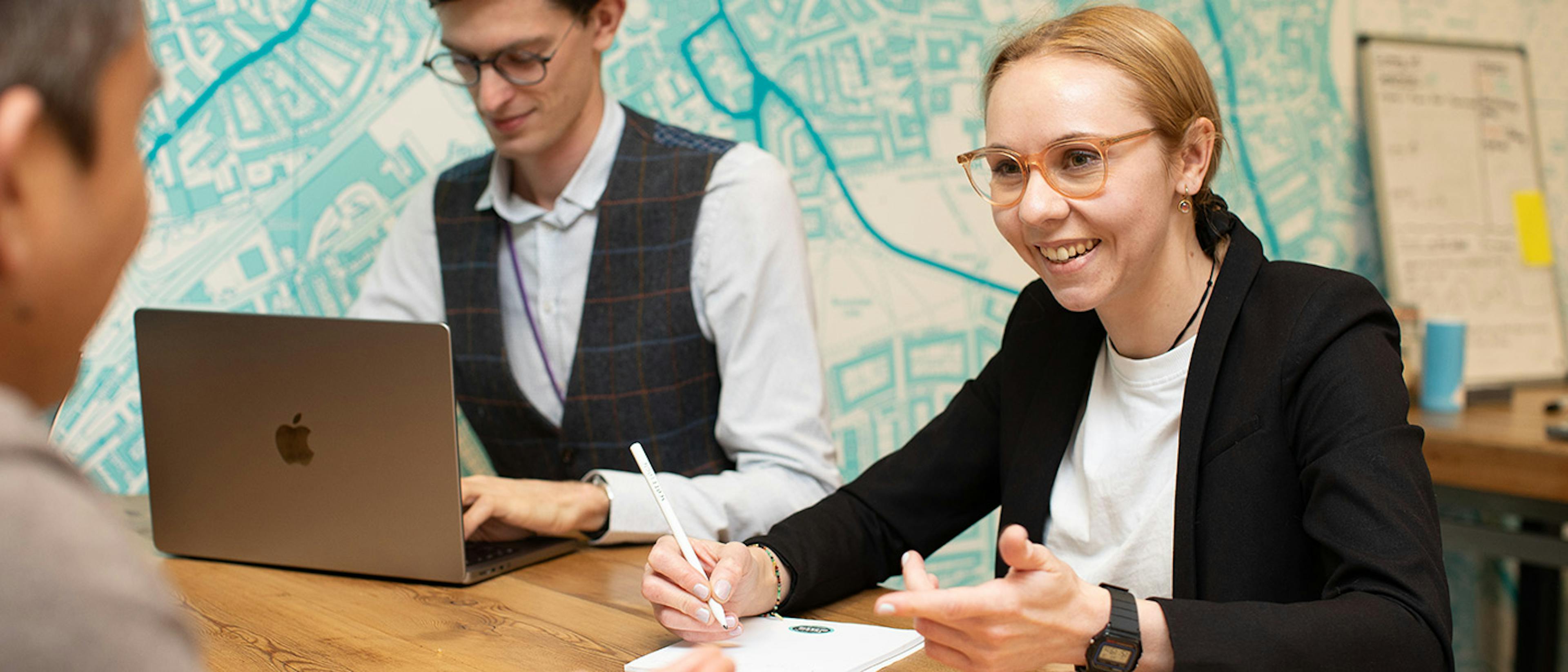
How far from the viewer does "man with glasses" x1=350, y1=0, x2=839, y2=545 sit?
1569 mm

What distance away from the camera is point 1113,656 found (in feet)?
2.92

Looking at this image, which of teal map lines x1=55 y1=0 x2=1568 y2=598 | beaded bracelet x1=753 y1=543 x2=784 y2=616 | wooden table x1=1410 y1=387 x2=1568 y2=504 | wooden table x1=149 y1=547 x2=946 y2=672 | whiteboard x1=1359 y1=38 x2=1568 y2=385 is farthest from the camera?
whiteboard x1=1359 y1=38 x2=1568 y2=385

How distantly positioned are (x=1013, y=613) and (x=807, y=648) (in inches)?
8.0

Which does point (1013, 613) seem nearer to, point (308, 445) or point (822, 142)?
point (308, 445)

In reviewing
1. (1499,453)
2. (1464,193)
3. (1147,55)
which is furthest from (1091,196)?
(1464,193)

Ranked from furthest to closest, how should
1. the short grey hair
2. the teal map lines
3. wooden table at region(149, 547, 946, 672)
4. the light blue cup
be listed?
1. the light blue cup
2. the teal map lines
3. wooden table at region(149, 547, 946, 672)
4. the short grey hair

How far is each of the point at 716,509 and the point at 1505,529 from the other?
1719 mm

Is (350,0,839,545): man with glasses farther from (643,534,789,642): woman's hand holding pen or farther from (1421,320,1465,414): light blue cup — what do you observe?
(1421,320,1465,414): light blue cup

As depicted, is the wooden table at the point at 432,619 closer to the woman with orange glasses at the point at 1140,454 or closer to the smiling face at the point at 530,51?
the woman with orange glasses at the point at 1140,454

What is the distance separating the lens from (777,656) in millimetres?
966

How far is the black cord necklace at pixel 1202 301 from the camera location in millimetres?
1203

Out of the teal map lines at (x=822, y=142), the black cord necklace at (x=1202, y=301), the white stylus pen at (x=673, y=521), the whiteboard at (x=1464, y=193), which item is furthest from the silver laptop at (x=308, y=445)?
the whiteboard at (x=1464, y=193)

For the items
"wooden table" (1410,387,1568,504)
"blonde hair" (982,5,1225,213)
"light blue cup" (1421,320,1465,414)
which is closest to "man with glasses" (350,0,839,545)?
"blonde hair" (982,5,1225,213)

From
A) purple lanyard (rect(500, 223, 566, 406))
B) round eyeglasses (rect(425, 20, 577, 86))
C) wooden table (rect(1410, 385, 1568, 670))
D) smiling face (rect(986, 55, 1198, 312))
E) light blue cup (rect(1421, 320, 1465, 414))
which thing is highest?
round eyeglasses (rect(425, 20, 577, 86))
